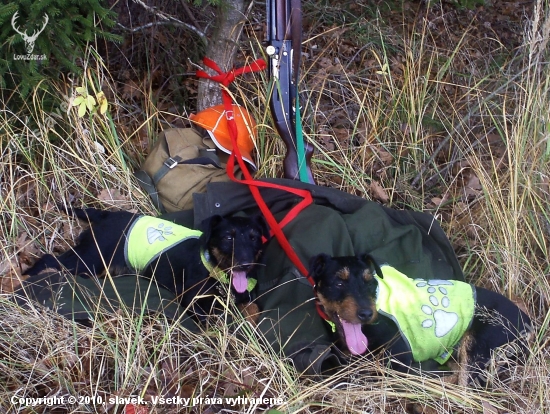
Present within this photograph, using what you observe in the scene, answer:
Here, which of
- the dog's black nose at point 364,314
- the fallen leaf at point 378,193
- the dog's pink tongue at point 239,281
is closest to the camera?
the dog's black nose at point 364,314

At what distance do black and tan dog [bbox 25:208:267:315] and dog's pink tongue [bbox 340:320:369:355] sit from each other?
0.81 m

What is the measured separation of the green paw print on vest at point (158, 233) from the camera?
13.2 ft

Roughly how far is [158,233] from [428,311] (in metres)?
1.86

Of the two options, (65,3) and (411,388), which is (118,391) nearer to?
(411,388)

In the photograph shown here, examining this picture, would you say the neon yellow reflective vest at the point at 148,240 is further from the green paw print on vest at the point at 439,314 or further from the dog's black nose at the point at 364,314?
the green paw print on vest at the point at 439,314

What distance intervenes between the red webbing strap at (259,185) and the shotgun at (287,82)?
1.00 feet

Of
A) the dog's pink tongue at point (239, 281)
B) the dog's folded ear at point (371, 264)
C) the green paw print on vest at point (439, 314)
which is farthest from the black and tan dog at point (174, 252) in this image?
the green paw print on vest at point (439, 314)

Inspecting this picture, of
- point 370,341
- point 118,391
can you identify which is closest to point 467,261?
point 370,341

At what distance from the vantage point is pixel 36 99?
4688mm

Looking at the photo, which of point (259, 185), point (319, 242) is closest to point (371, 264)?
point (319, 242)

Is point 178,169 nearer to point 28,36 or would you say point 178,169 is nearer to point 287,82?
point 287,82

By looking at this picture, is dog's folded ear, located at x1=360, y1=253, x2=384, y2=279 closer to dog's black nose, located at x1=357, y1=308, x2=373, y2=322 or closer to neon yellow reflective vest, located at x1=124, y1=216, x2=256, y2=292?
dog's black nose, located at x1=357, y1=308, x2=373, y2=322

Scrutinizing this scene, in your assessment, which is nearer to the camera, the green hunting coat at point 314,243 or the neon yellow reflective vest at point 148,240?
the green hunting coat at point 314,243

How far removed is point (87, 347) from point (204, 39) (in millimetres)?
3161
